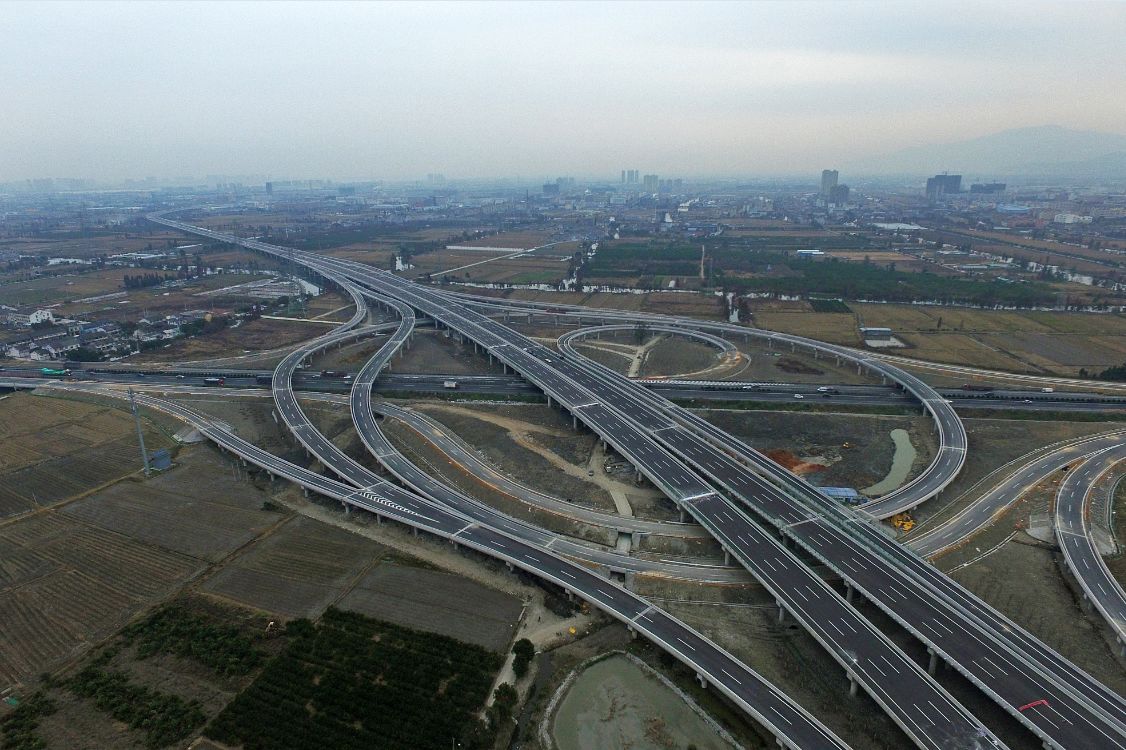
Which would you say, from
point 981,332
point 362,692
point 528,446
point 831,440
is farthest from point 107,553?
point 981,332

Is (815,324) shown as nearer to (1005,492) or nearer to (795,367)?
(795,367)

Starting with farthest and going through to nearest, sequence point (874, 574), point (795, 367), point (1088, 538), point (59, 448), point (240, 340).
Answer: point (240, 340) < point (795, 367) < point (59, 448) < point (1088, 538) < point (874, 574)

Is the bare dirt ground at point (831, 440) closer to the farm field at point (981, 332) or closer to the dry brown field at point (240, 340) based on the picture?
the farm field at point (981, 332)

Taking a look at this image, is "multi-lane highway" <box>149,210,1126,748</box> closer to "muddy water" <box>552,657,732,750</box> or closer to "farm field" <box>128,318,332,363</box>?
"muddy water" <box>552,657,732,750</box>

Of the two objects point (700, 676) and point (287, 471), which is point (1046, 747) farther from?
point (287, 471)

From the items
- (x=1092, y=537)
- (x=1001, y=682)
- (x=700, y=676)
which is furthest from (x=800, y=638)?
(x=1092, y=537)

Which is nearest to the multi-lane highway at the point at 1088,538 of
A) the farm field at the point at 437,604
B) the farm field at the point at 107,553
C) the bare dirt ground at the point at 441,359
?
the farm field at the point at 437,604
